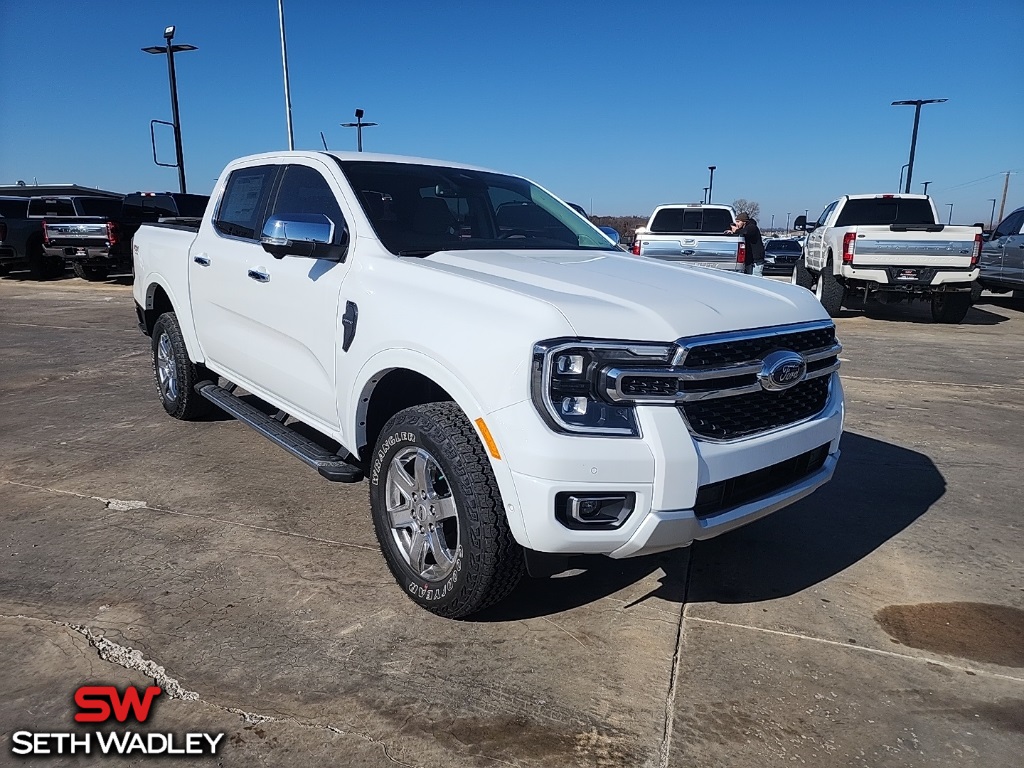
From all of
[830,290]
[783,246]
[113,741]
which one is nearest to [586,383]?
[113,741]

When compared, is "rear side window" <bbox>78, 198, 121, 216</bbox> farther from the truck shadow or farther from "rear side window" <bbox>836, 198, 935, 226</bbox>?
the truck shadow

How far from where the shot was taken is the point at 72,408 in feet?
19.9

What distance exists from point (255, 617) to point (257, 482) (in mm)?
1599

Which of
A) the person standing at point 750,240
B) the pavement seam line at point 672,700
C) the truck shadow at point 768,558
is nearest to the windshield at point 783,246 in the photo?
the person standing at point 750,240

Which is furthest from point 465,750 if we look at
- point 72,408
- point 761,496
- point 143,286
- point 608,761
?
point 72,408

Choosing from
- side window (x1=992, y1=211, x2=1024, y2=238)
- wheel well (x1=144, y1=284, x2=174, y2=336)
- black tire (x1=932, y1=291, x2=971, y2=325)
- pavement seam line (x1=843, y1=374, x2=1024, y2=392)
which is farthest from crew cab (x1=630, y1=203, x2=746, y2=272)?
wheel well (x1=144, y1=284, x2=174, y2=336)

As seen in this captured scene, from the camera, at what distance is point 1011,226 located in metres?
14.0

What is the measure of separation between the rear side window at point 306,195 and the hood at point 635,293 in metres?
0.68

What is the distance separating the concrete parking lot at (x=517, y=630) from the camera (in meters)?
2.33

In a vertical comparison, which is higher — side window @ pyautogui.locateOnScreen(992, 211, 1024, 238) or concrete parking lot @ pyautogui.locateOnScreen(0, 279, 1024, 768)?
side window @ pyautogui.locateOnScreen(992, 211, 1024, 238)

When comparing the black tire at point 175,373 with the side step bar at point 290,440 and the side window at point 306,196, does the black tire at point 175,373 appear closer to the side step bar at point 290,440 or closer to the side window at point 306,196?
the side step bar at point 290,440

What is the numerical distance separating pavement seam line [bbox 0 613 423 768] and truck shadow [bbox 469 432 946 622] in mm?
780

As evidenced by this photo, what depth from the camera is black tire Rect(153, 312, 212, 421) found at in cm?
527

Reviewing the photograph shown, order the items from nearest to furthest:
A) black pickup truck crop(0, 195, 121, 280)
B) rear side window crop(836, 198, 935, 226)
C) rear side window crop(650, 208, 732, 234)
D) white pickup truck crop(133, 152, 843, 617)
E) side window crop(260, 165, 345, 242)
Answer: white pickup truck crop(133, 152, 843, 617), side window crop(260, 165, 345, 242), rear side window crop(836, 198, 935, 226), rear side window crop(650, 208, 732, 234), black pickup truck crop(0, 195, 121, 280)
